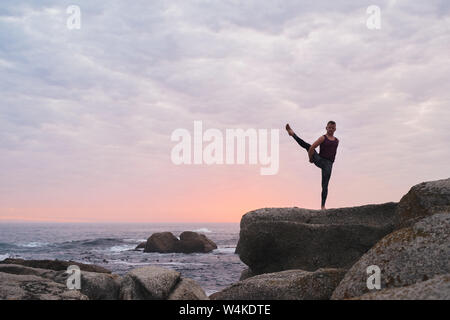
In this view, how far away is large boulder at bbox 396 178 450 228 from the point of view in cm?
884

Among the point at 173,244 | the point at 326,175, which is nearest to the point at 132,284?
the point at 326,175

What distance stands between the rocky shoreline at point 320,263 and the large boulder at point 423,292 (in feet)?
0.04

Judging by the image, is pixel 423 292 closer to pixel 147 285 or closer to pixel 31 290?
pixel 31 290

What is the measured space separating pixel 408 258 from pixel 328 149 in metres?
7.02

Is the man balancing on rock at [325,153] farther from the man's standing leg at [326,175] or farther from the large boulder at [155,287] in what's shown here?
the large boulder at [155,287]

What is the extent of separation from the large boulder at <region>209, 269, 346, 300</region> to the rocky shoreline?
0.02 m

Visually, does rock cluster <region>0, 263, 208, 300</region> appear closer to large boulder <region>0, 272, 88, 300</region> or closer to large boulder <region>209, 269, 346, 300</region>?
large boulder <region>0, 272, 88, 300</region>

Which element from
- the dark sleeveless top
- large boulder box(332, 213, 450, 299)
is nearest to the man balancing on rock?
the dark sleeveless top

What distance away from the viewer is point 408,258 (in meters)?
6.53
